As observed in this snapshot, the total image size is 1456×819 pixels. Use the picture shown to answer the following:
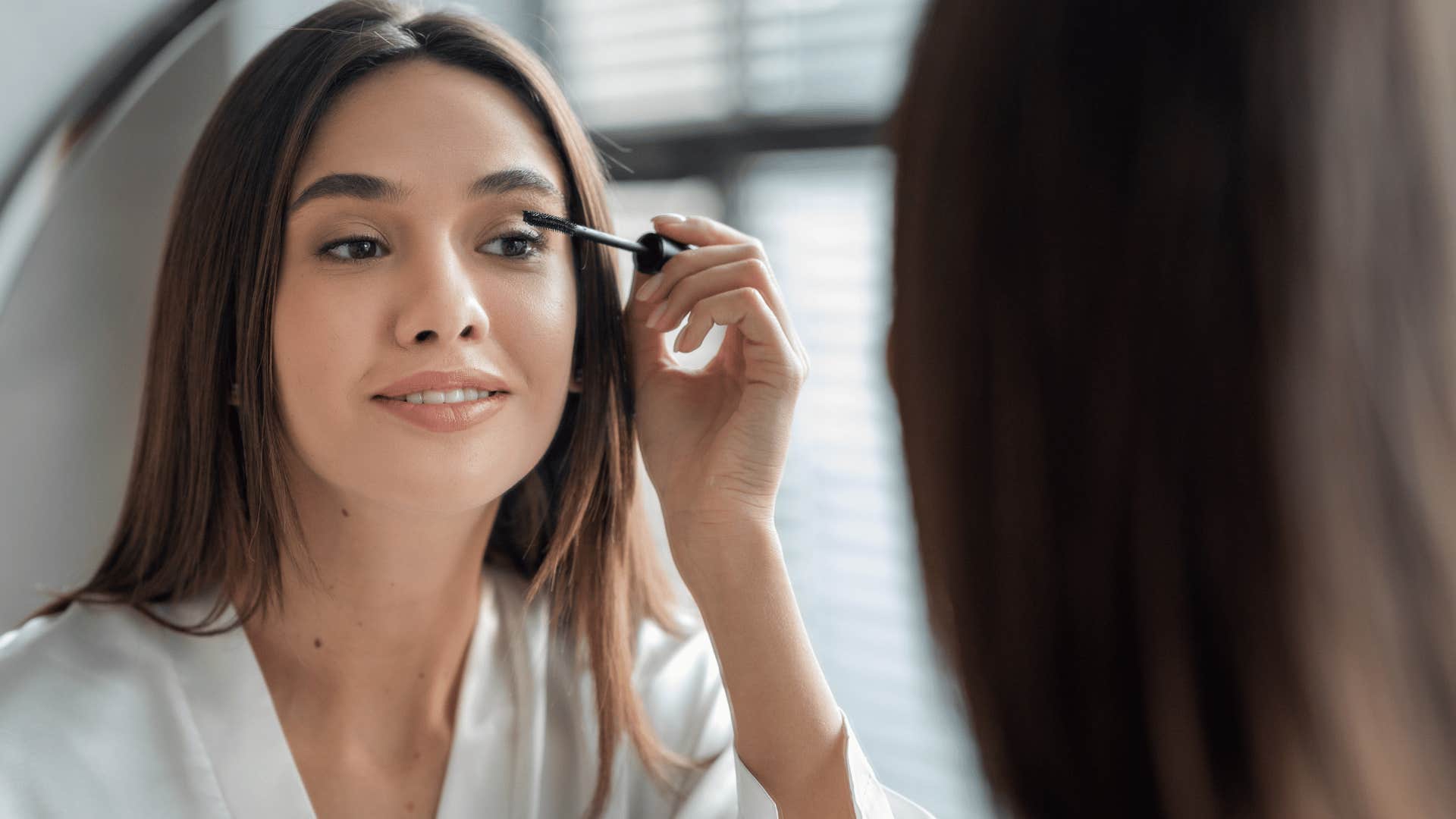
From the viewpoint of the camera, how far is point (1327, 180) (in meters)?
0.35

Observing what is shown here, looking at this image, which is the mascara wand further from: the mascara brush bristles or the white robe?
the white robe

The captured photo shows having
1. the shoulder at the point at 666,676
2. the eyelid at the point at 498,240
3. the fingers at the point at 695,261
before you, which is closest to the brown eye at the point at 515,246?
the eyelid at the point at 498,240

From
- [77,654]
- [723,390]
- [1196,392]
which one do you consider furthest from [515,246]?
[1196,392]

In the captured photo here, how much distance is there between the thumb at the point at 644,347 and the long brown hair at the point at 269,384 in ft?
0.06

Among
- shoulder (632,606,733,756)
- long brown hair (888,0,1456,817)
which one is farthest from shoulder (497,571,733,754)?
long brown hair (888,0,1456,817)

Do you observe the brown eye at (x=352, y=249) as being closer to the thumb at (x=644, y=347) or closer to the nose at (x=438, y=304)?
the nose at (x=438, y=304)

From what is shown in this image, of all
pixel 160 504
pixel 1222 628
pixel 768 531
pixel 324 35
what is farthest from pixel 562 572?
pixel 1222 628

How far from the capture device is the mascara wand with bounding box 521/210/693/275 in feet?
3.01

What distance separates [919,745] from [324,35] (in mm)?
1417

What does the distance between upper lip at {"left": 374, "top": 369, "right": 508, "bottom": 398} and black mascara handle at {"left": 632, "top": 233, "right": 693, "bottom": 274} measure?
0.17 meters

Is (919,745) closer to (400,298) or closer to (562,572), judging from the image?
(562,572)

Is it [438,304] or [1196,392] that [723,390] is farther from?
[1196,392]

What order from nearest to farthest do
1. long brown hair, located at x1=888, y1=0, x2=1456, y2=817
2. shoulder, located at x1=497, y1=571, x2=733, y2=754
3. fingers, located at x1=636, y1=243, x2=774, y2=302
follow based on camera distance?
long brown hair, located at x1=888, y1=0, x2=1456, y2=817 → fingers, located at x1=636, y1=243, x2=774, y2=302 → shoulder, located at x1=497, y1=571, x2=733, y2=754

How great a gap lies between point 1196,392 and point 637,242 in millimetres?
635
